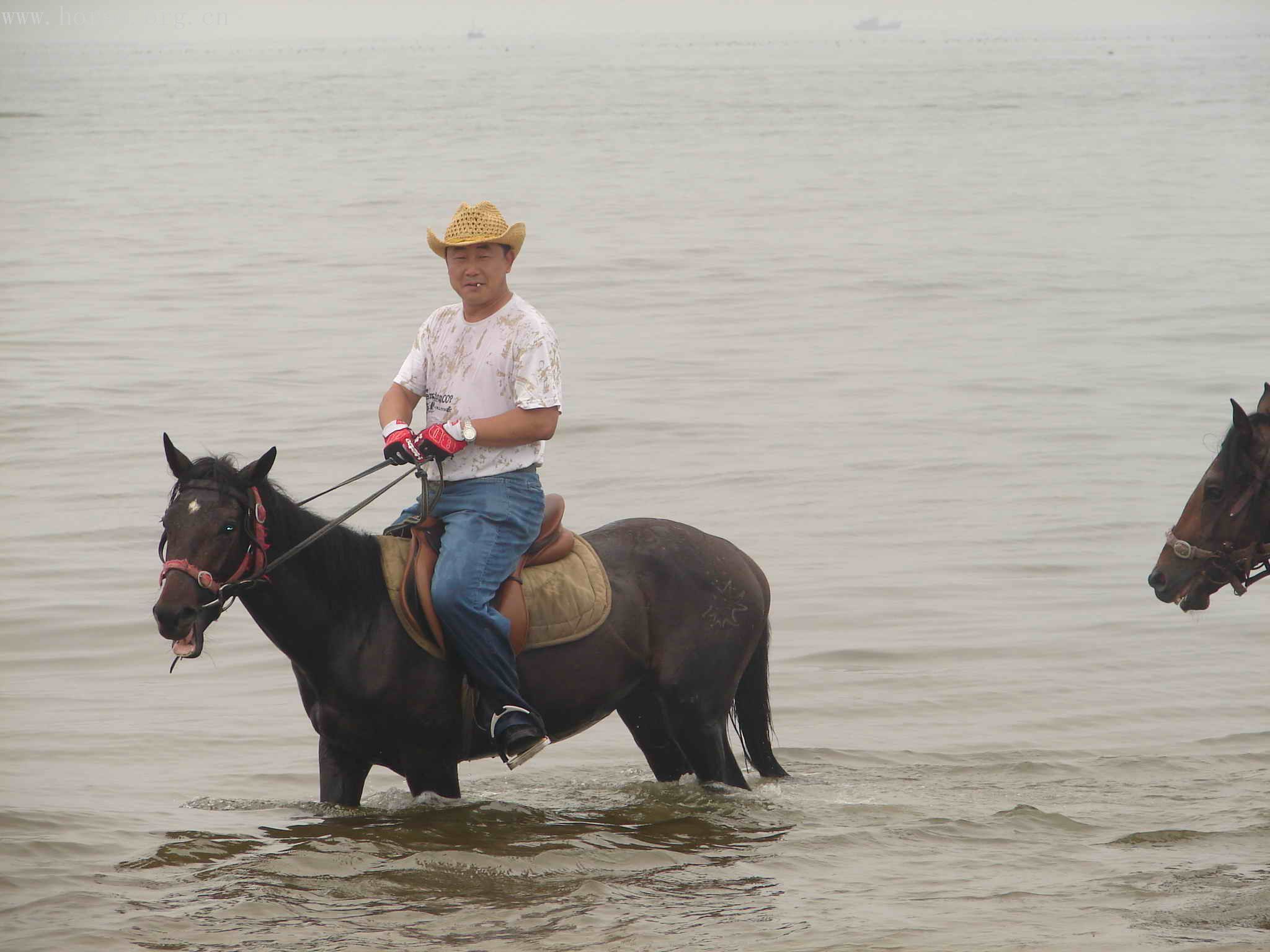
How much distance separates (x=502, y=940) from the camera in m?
5.70

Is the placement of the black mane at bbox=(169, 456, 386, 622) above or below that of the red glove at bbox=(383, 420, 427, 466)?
below

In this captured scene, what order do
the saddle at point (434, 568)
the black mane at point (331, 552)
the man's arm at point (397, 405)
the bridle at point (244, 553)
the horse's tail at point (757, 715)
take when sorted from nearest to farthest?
the bridle at point (244, 553) → the black mane at point (331, 552) → the saddle at point (434, 568) → the man's arm at point (397, 405) → the horse's tail at point (757, 715)

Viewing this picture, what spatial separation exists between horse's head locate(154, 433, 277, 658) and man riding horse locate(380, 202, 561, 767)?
23.6 inches

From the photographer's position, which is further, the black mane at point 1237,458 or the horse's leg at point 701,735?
the horse's leg at point 701,735

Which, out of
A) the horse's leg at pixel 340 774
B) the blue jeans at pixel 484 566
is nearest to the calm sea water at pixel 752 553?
the horse's leg at pixel 340 774

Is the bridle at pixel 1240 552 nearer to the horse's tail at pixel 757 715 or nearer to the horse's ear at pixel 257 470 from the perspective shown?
the horse's tail at pixel 757 715

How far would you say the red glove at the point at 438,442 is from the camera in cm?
623

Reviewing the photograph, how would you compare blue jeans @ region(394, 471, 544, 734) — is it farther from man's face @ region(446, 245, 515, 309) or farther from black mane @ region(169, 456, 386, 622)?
man's face @ region(446, 245, 515, 309)

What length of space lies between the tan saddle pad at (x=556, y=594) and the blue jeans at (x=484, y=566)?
15 cm

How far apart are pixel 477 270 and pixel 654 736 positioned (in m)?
2.39

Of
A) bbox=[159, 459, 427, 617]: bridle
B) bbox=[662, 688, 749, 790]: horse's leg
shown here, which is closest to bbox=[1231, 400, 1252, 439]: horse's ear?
bbox=[662, 688, 749, 790]: horse's leg

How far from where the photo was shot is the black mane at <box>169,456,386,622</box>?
616cm

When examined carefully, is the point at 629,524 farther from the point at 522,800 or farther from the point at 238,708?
the point at 238,708

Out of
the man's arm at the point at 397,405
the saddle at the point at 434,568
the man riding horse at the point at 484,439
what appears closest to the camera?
the man riding horse at the point at 484,439
